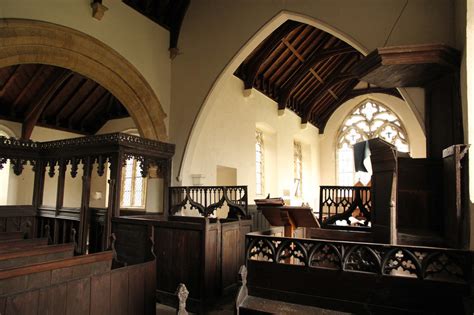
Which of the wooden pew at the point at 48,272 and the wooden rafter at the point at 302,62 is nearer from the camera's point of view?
the wooden pew at the point at 48,272

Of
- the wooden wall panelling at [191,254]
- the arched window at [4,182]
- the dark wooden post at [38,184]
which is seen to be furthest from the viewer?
the arched window at [4,182]

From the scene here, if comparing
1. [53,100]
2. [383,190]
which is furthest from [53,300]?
[53,100]

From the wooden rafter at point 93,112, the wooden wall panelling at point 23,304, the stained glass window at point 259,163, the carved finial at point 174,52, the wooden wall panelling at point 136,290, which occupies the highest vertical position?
the carved finial at point 174,52

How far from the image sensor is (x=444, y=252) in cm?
210

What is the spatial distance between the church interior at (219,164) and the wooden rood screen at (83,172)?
0.08ft

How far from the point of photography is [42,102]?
25.0ft

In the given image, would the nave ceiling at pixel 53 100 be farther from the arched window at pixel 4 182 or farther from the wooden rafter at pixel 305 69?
the wooden rafter at pixel 305 69

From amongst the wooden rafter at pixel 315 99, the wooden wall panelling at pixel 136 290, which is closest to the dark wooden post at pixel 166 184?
the wooden wall panelling at pixel 136 290

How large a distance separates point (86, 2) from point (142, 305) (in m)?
4.40

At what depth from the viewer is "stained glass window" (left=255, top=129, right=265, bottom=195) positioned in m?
9.23

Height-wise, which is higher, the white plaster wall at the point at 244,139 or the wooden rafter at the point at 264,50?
the wooden rafter at the point at 264,50

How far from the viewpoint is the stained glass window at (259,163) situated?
30.3 feet

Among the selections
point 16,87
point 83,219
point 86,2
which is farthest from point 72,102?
point 83,219

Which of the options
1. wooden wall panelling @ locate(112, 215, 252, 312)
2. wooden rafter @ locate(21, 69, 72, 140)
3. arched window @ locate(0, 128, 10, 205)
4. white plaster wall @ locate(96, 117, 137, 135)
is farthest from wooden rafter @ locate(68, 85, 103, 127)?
wooden wall panelling @ locate(112, 215, 252, 312)
